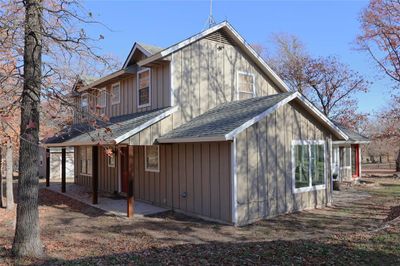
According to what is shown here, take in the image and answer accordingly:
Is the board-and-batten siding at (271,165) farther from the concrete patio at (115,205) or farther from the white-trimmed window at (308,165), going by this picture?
the concrete patio at (115,205)

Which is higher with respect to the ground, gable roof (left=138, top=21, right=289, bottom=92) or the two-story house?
gable roof (left=138, top=21, right=289, bottom=92)

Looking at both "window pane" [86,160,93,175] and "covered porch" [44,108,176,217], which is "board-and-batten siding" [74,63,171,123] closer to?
"covered porch" [44,108,176,217]

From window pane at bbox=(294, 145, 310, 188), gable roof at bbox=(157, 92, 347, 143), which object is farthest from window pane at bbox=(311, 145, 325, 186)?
gable roof at bbox=(157, 92, 347, 143)

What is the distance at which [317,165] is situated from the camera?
1227cm

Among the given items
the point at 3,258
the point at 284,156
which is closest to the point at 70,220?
the point at 3,258

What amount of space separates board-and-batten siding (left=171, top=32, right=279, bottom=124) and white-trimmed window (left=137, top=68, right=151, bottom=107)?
1.67 meters

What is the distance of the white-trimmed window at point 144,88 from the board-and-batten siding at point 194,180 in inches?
98.5

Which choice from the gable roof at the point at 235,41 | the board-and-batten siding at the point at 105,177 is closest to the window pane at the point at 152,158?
the board-and-batten siding at the point at 105,177

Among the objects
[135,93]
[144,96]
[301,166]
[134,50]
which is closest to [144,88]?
[144,96]

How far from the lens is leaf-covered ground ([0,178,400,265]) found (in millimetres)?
5840

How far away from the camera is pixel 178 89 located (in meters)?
12.8

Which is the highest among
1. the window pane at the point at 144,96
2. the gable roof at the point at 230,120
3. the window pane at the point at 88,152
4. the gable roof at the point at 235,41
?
the gable roof at the point at 235,41

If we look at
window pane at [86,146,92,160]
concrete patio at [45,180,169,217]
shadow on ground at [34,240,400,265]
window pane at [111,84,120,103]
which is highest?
window pane at [111,84,120,103]

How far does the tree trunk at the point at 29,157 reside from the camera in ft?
21.0
